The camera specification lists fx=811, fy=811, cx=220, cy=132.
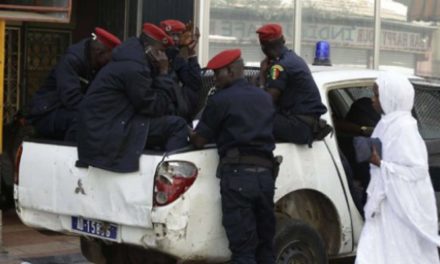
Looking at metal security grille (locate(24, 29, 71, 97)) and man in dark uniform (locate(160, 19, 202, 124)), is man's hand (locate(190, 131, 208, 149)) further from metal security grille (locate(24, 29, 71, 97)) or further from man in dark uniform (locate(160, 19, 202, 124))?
metal security grille (locate(24, 29, 71, 97))

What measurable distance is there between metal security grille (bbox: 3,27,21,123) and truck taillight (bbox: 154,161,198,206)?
5.94 m

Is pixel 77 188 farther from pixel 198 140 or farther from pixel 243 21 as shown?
pixel 243 21

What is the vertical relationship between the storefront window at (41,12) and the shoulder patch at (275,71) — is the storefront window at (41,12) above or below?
above

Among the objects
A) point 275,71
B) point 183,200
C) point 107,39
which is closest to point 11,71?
point 107,39

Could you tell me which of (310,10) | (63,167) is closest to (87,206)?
(63,167)

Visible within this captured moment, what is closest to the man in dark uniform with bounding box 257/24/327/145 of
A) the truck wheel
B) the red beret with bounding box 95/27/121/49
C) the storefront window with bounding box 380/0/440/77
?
the truck wheel

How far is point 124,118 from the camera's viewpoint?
5.30 meters

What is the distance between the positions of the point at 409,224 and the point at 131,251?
2182 mm

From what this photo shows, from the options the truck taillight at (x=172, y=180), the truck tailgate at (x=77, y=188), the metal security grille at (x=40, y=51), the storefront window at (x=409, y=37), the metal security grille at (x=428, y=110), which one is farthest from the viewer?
the storefront window at (x=409, y=37)

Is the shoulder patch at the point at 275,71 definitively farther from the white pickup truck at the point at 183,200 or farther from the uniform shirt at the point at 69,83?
the uniform shirt at the point at 69,83

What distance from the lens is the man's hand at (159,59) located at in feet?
18.1

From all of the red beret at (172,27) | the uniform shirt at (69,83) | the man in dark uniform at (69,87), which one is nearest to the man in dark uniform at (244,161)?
the red beret at (172,27)

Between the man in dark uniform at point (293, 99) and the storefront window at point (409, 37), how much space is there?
6452 millimetres

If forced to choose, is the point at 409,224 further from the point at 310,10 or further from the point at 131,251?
the point at 310,10
